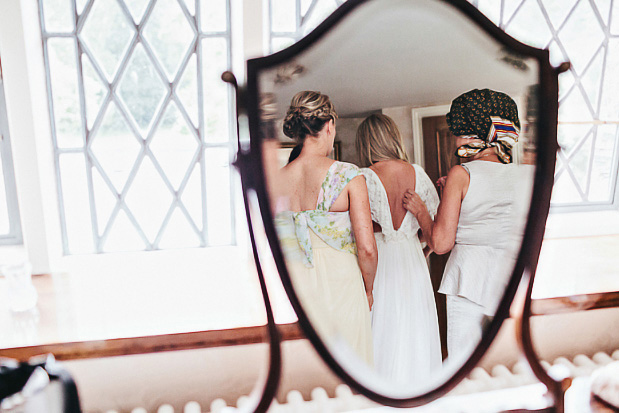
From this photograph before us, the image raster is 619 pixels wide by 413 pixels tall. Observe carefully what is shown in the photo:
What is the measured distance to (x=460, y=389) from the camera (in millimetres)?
777

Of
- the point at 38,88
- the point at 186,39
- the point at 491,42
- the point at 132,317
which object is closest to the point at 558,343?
the point at 491,42

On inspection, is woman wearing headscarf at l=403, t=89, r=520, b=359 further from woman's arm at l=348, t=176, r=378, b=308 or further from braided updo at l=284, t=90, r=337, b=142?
braided updo at l=284, t=90, r=337, b=142

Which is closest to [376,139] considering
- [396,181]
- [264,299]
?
[396,181]

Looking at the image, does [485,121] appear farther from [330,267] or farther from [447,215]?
[330,267]

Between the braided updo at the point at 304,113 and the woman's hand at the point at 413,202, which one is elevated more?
the braided updo at the point at 304,113

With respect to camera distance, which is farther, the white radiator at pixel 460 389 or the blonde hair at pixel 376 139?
the white radiator at pixel 460 389

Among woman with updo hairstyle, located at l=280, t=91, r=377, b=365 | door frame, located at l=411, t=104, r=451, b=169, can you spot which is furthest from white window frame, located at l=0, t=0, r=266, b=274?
door frame, located at l=411, t=104, r=451, b=169

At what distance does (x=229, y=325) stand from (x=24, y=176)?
1.42 feet

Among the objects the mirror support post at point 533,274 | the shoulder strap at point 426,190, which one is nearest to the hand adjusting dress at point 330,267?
the shoulder strap at point 426,190

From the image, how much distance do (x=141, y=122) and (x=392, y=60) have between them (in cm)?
50

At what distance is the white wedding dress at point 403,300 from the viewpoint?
604 millimetres

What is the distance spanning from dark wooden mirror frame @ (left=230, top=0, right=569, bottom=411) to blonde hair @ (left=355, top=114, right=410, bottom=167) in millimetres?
142

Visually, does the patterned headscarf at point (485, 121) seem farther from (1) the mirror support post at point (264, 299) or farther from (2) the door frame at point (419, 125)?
(1) the mirror support post at point (264, 299)

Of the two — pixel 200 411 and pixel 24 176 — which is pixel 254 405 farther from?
pixel 24 176
